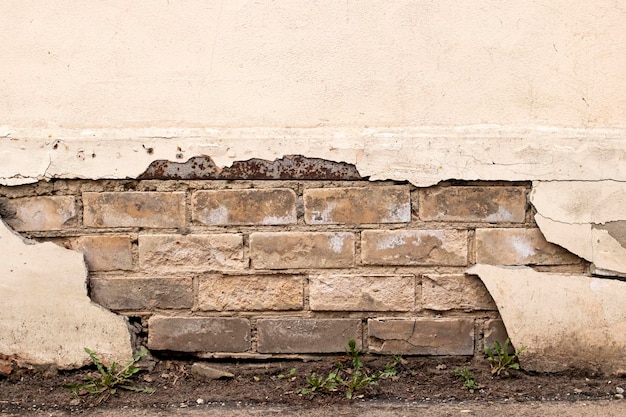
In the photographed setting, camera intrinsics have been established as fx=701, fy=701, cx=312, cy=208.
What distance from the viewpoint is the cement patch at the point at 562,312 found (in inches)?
95.3

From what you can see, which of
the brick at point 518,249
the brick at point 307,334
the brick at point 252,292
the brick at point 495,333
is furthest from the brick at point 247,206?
the brick at point 495,333

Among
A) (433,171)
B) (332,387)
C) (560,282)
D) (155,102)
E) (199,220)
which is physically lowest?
(332,387)

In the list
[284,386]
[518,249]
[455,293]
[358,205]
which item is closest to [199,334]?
[284,386]

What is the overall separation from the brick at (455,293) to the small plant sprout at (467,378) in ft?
0.73

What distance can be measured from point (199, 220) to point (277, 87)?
533mm

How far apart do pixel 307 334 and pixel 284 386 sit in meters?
0.20

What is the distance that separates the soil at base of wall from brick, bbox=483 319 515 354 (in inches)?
3.0

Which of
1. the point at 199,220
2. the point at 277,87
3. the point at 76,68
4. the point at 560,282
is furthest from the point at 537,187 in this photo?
the point at 76,68

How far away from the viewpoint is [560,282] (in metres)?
2.42

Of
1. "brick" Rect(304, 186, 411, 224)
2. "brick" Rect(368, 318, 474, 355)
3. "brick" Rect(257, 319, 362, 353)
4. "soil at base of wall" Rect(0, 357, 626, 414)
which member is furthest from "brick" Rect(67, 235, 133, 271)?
"brick" Rect(368, 318, 474, 355)

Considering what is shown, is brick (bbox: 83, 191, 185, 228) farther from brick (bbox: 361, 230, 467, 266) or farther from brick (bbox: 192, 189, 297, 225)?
brick (bbox: 361, 230, 467, 266)

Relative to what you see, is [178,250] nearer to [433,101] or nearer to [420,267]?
[420,267]

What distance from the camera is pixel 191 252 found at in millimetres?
2455

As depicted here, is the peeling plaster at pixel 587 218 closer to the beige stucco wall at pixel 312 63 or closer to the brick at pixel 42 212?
the beige stucco wall at pixel 312 63
